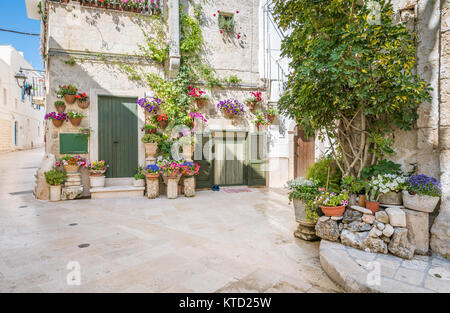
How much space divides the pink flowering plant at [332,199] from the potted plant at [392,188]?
41 centimetres

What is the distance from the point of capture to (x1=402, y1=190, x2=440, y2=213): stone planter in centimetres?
279

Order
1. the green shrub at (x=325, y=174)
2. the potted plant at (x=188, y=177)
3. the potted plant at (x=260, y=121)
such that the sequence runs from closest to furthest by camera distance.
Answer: the green shrub at (x=325, y=174)
the potted plant at (x=188, y=177)
the potted plant at (x=260, y=121)

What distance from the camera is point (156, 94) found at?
7.09 m

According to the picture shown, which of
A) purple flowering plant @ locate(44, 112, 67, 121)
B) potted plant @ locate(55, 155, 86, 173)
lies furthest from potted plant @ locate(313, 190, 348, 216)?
purple flowering plant @ locate(44, 112, 67, 121)

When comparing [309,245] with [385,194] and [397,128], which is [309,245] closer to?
[385,194]

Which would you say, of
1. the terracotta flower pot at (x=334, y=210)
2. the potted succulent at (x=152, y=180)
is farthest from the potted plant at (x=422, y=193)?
the potted succulent at (x=152, y=180)

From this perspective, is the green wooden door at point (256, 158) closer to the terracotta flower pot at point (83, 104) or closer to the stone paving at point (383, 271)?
the terracotta flower pot at point (83, 104)

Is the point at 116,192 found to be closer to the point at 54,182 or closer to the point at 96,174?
the point at 96,174

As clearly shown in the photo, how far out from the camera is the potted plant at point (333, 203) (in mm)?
3184

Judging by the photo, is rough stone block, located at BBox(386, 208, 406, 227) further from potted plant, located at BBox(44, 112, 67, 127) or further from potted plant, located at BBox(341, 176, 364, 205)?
potted plant, located at BBox(44, 112, 67, 127)

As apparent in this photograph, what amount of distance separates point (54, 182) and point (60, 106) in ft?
5.97

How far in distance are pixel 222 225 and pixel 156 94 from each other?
4.38 m
